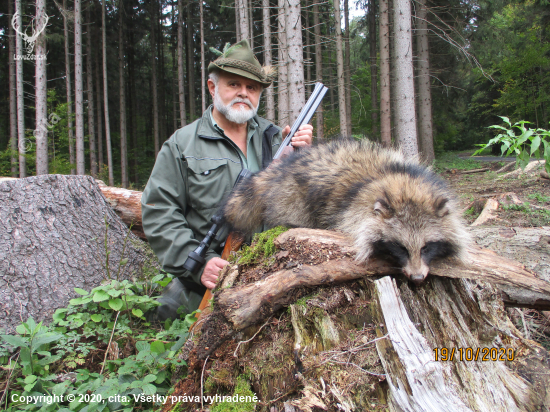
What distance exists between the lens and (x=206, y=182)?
13.4ft

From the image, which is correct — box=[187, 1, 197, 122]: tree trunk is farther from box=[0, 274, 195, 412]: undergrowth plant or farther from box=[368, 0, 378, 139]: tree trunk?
box=[0, 274, 195, 412]: undergrowth plant

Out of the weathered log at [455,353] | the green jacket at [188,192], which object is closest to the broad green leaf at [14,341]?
the green jacket at [188,192]

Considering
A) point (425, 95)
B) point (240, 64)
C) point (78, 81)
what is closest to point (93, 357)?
point (240, 64)

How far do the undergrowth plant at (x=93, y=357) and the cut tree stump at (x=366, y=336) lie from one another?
19.6 inches

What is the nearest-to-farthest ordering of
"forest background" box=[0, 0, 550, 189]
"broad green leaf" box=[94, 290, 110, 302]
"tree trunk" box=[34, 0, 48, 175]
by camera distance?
1. "broad green leaf" box=[94, 290, 110, 302]
2. "tree trunk" box=[34, 0, 48, 175]
3. "forest background" box=[0, 0, 550, 189]

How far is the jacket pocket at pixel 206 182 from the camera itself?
161 inches

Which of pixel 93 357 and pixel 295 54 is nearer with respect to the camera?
pixel 93 357

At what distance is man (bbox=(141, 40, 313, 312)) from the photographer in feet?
12.6

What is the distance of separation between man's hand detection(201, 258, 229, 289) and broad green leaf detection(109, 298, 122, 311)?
2.64 ft

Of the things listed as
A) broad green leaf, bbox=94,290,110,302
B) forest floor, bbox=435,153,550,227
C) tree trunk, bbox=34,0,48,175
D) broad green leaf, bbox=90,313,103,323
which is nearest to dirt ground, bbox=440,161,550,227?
forest floor, bbox=435,153,550,227

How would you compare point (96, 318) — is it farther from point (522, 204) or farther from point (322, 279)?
point (522, 204)

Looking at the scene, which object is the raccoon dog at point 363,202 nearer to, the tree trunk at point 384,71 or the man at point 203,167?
the man at point 203,167

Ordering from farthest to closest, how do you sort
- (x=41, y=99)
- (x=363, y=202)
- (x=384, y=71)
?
(x=384, y=71)
(x=41, y=99)
(x=363, y=202)
